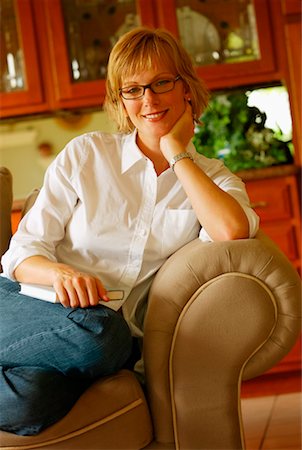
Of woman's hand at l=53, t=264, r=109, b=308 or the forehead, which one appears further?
the forehead

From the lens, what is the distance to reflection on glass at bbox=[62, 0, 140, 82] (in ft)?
11.9

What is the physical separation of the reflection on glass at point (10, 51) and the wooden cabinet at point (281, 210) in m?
1.18

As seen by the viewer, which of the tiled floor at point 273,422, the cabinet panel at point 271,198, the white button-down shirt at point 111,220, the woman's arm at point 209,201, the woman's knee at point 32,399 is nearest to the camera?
the woman's knee at point 32,399

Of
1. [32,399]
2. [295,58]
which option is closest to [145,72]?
[32,399]

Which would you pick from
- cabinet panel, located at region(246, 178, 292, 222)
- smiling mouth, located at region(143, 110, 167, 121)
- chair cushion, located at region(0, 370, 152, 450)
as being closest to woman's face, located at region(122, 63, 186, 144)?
smiling mouth, located at region(143, 110, 167, 121)

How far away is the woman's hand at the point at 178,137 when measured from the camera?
1827 millimetres

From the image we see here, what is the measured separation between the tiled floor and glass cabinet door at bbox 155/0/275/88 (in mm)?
1391

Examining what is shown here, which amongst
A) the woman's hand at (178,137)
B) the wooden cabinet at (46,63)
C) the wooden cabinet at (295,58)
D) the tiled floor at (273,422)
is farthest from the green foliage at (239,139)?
the woman's hand at (178,137)

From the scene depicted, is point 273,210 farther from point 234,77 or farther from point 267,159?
point 234,77

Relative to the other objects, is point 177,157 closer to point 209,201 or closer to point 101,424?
point 209,201

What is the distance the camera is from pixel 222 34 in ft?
12.1

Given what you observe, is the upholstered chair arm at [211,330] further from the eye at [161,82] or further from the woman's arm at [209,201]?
the eye at [161,82]

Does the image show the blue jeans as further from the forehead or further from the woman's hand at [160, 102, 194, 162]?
the forehead

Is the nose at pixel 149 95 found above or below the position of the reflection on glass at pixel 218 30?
below
